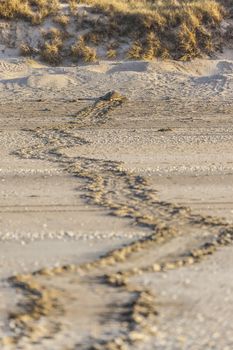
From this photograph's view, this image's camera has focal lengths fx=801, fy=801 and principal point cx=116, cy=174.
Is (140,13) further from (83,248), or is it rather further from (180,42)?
(83,248)

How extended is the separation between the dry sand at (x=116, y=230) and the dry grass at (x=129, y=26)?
8.33m

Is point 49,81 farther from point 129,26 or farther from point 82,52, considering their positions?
point 129,26

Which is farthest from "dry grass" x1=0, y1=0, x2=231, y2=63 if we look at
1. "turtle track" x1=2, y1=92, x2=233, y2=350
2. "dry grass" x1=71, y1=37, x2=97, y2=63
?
"turtle track" x1=2, y1=92, x2=233, y2=350

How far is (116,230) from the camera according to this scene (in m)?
7.09

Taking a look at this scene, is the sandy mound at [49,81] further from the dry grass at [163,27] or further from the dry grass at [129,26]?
the dry grass at [163,27]

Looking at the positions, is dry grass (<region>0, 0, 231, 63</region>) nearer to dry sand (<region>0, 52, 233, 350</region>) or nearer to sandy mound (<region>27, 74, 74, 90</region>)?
sandy mound (<region>27, 74, 74, 90</region>)

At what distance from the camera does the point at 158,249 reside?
6.58 m

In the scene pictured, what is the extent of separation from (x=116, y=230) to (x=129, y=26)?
1721 cm

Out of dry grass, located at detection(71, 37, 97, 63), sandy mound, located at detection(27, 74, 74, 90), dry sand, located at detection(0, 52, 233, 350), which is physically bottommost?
dry grass, located at detection(71, 37, 97, 63)

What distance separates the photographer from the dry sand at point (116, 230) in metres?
5.33

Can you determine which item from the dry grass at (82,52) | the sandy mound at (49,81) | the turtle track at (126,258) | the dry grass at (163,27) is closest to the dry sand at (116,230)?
the turtle track at (126,258)

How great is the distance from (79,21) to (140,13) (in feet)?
6.06

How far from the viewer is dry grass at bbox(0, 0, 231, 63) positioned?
2233 centimetres

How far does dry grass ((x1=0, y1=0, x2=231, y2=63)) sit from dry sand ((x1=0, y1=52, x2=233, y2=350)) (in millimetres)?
→ 8334
